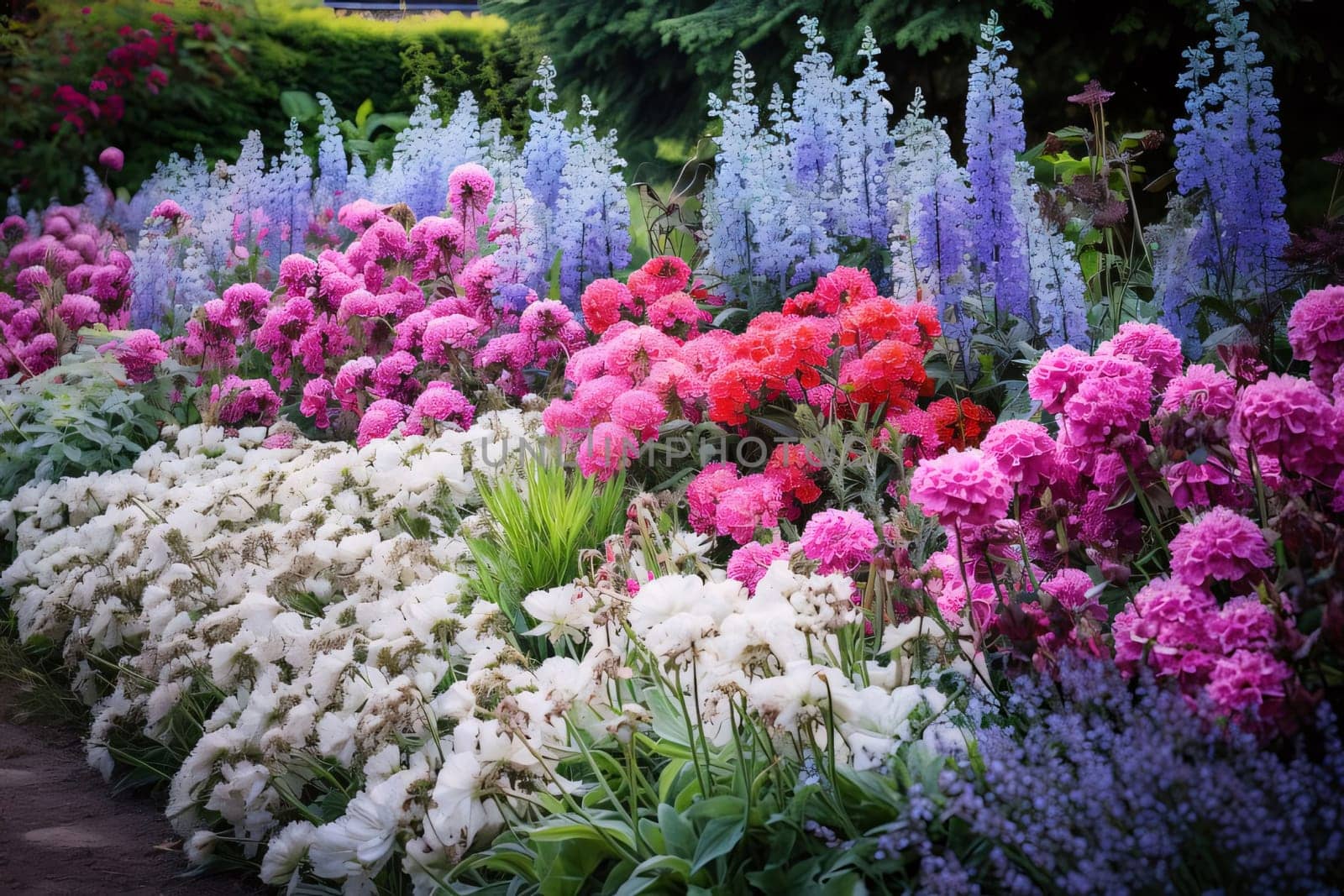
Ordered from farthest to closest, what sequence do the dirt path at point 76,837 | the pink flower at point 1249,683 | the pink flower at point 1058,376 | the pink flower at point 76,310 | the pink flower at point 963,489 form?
1. the pink flower at point 76,310
2. the dirt path at point 76,837
3. the pink flower at point 1058,376
4. the pink flower at point 963,489
5. the pink flower at point 1249,683

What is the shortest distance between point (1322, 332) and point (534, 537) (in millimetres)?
1630

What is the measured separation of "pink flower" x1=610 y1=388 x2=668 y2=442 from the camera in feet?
9.07

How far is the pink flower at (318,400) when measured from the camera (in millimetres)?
3936

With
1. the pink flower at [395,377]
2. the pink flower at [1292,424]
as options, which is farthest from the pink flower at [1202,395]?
the pink flower at [395,377]

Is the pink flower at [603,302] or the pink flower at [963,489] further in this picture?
the pink flower at [603,302]

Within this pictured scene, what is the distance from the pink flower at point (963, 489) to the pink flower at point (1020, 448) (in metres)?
0.15

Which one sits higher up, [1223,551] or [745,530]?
[1223,551]

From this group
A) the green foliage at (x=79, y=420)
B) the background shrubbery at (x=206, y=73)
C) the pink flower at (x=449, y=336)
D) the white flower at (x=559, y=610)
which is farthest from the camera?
the background shrubbery at (x=206, y=73)

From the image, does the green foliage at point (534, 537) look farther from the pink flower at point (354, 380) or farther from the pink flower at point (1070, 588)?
the pink flower at point (354, 380)

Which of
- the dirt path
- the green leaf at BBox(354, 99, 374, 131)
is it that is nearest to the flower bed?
the dirt path

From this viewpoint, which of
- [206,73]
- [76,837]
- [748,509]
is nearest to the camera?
[76,837]

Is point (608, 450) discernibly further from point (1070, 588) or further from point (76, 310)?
point (76, 310)

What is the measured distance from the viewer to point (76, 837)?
7.90 feet

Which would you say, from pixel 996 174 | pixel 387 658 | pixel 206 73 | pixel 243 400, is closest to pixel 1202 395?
pixel 996 174
